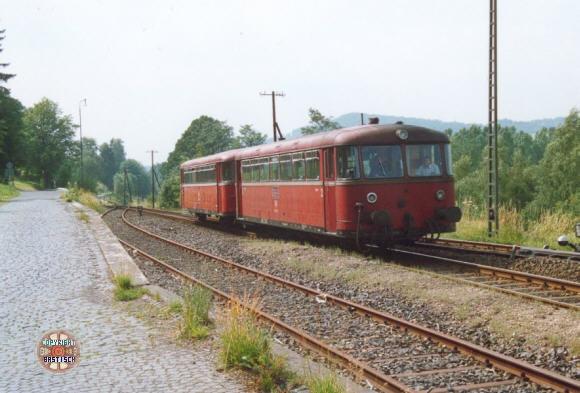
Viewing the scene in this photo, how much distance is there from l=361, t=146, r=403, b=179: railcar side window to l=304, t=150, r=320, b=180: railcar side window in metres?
1.40

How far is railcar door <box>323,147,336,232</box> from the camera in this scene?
14570mm

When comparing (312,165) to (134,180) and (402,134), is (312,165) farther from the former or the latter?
(134,180)

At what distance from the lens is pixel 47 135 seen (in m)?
105

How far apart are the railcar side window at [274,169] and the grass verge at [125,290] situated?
7.57 meters

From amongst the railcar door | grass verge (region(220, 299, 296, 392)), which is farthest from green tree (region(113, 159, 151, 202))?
grass verge (region(220, 299, 296, 392))

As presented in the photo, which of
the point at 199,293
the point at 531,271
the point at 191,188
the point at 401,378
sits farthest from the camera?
the point at 191,188

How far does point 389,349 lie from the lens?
740 centimetres

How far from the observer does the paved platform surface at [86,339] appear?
5926mm

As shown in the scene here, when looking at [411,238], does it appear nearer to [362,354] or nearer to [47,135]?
[362,354]

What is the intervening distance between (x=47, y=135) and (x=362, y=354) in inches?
4137

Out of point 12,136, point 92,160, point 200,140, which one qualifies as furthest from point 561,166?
point 92,160

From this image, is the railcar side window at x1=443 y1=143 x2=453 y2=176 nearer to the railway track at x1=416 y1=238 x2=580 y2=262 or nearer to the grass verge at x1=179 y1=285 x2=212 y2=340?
the railway track at x1=416 y1=238 x2=580 y2=262

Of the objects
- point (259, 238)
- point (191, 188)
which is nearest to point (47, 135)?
point (191, 188)

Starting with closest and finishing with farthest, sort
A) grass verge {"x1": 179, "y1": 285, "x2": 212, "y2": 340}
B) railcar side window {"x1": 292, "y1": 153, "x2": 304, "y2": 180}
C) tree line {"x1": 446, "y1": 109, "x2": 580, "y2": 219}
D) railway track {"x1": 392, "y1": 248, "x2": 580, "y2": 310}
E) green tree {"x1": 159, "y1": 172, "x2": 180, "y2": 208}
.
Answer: grass verge {"x1": 179, "y1": 285, "x2": 212, "y2": 340}, railway track {"x1": 392, "y1": 248, "x2": 580, "y2": 310}, railcar side window {"x1": 292, "y1": 153, "x2": 304, "y2": 180}, tree line {"x1": 446, "y1": 109, "x2": 580, "y2": 219}, green tree {"x1": 159, "y1": 172, "x2": 180, "y2": 208}
